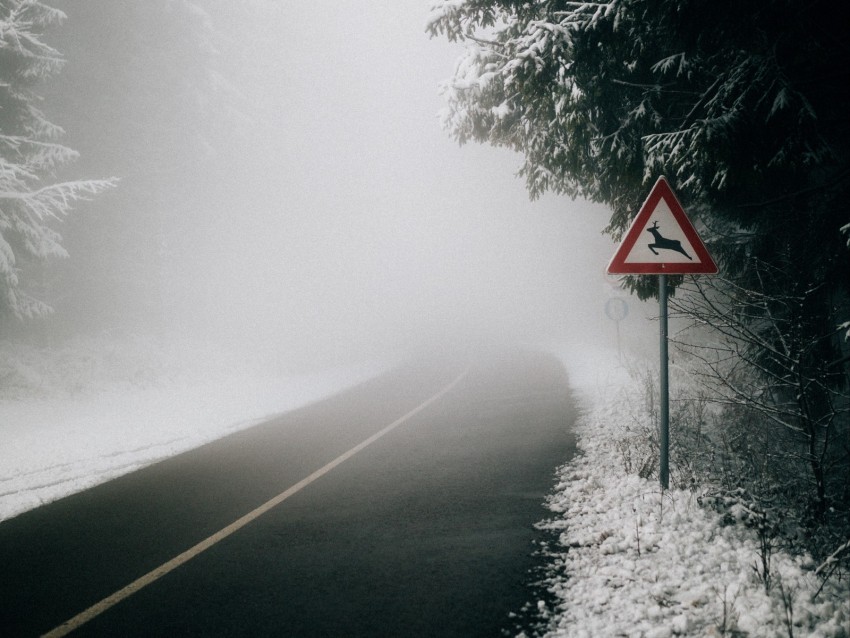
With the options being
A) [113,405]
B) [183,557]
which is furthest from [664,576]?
[113,405]

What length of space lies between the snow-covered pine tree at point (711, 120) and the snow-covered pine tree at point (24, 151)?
9763 mm

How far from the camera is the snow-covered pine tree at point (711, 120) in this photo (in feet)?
15.6

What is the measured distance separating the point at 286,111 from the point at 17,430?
82.8 ft

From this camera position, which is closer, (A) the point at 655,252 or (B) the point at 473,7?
(A) the point at 655,252

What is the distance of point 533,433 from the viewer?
8.46m

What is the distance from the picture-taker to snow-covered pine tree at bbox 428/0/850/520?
4.75 metres

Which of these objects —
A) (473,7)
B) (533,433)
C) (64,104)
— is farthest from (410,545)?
(64,104)

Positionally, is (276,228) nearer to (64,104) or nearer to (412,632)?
(64,104)

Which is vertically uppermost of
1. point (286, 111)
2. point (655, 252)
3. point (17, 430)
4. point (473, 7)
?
point (286, 111)

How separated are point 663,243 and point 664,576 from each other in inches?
111

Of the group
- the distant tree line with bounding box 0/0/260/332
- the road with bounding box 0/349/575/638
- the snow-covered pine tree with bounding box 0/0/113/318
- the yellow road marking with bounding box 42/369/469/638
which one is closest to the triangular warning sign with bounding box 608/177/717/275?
the road with bounding box 0/349/575/638

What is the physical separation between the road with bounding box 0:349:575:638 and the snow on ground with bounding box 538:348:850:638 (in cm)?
35

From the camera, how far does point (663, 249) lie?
461 centimetres

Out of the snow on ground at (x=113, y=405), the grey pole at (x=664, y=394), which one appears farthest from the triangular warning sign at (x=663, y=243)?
the snow on ground at (x=113, y=405)
